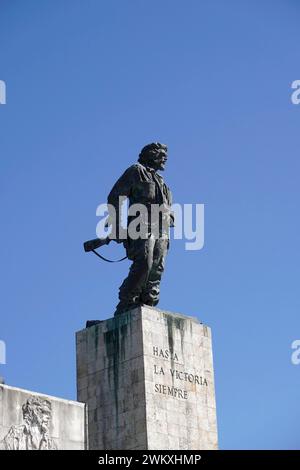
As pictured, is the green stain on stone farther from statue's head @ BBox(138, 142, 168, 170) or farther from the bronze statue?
statue's head @ BBox(138, 142, 168, 170)

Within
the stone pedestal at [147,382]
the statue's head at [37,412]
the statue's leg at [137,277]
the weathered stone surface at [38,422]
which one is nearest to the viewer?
the weathered stone surface at [38,422]

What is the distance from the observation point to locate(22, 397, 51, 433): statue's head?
125ft

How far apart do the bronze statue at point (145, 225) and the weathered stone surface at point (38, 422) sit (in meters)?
3.29

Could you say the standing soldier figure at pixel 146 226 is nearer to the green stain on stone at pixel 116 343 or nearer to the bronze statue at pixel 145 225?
the bronze statue at pixel 145 225

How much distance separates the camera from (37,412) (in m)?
38.3

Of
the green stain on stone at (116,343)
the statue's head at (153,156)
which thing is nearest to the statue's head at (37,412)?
the green stain on stone at (116,343)

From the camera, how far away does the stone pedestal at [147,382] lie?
4022 centimetres

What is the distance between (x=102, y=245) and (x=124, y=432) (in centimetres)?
428

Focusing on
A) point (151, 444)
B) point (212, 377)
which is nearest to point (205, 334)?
point (212, 377)

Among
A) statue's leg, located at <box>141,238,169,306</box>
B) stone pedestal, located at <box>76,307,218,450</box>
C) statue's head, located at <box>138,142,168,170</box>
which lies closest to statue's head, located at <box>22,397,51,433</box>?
stone pedestal, located at <box>76,307,218,450</box>
